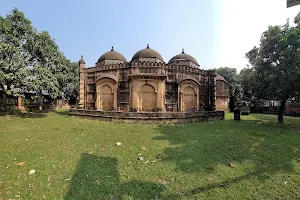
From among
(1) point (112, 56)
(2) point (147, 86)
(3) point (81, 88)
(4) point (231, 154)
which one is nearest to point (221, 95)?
(2) point (147, 86)

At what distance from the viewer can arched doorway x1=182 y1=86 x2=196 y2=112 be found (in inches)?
635

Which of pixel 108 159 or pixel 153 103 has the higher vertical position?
pixel 153 103

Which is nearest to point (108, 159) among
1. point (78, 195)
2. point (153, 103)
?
point (78, 195)

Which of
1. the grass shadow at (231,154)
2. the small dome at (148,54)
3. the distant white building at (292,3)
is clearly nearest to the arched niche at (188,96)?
the small dome at (148,54)

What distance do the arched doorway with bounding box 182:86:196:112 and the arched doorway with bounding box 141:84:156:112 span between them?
10.6 ft

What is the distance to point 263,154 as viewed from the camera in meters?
6.32

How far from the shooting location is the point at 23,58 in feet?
41.9

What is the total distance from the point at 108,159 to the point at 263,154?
6.03 metres

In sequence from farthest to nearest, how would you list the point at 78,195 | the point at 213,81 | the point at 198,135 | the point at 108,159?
the point at 213,81 < the point at 198,135 < the point at 108,159 < the point at 78,195

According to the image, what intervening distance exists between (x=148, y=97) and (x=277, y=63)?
35.0ft

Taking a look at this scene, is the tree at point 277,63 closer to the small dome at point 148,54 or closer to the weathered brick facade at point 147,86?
the weathered brick facade at point 147,86

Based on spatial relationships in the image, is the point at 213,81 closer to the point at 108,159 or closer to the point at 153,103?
the point at 153,103

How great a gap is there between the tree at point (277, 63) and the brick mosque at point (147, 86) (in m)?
5.07

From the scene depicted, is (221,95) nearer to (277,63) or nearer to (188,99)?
(188,99)
